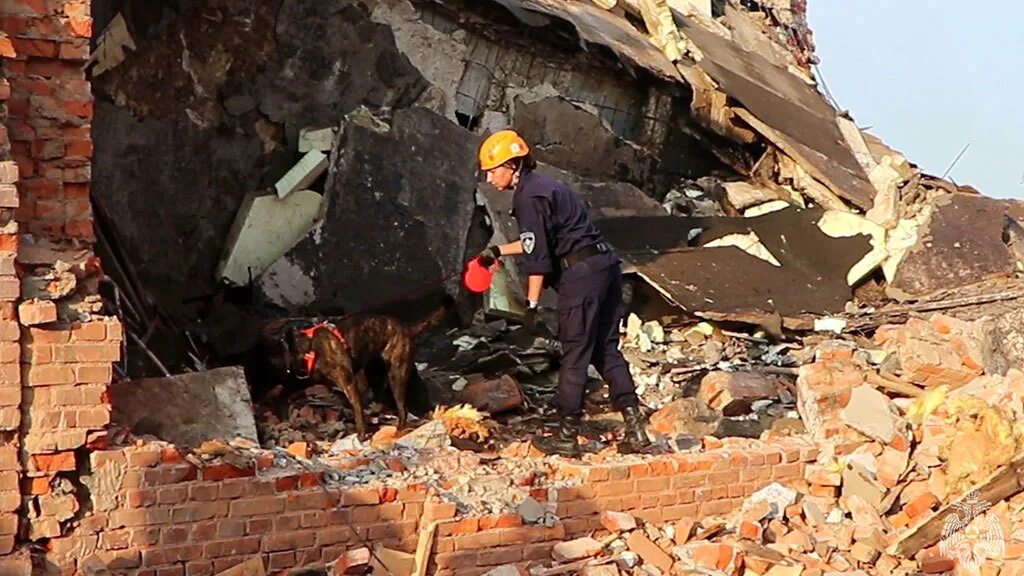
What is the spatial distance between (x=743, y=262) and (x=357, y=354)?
3.84 m

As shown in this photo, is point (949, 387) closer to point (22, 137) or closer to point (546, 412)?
point (546, 412)

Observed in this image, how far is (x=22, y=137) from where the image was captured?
4.71 m

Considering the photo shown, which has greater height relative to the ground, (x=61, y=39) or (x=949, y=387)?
(x=61, y=39)

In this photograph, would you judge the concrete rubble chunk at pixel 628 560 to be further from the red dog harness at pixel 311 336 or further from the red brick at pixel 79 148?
the red brick at pixel 79 148

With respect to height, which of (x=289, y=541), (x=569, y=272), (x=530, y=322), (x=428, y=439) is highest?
(x=569, y=272)

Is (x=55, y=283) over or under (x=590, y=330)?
over

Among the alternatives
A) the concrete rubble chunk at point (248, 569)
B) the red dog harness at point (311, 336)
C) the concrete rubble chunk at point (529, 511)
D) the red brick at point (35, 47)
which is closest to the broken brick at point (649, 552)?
the concrete rubble chunk at point (529, 511)

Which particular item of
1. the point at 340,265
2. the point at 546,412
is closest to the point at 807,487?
the point at 546,412

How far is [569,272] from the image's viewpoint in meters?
5.94

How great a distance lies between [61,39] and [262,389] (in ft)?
9.48

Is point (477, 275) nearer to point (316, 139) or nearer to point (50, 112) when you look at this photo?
point (50, 112)

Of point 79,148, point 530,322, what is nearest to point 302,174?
point 530,322

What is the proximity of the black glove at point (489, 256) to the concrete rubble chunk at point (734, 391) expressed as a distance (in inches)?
80.9

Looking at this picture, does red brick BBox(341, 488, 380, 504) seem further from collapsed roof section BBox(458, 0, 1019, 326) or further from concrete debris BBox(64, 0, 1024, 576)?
collapsed roof section BBox(458, 0, 1019, 326)
